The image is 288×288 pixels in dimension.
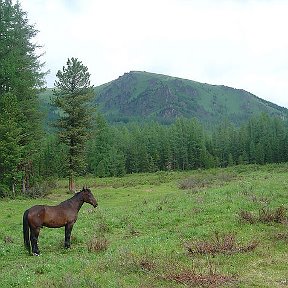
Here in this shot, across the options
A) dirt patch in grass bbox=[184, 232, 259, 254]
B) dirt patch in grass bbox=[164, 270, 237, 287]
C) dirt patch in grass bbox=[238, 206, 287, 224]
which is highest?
dirt patch in grass bbox=[238, 206, 287, 224]

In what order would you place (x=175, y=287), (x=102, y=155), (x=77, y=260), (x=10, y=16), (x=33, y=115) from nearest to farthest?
(x=175, y=287)
(x=77, y=260)
(x=10, y=16)
(x=33, y=115)
(x=102, y=155)

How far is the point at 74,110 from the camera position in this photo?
152 feet

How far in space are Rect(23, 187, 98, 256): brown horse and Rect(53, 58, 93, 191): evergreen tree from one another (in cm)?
2965

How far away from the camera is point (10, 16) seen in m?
39.0

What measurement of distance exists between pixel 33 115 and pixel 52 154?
3473 cm

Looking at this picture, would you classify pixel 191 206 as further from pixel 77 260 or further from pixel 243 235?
pixel 77 260

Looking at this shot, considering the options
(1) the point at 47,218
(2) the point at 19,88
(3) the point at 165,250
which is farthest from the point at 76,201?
(2) the point at 19,88

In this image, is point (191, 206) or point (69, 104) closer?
point (191, 206)

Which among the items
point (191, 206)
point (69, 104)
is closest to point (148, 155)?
point (69, 104)

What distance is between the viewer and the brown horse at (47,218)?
14672mm

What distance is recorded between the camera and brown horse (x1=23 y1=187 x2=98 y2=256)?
578 inches

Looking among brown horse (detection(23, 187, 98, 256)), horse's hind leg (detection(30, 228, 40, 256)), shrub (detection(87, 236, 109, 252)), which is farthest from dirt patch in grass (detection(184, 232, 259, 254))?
horse's hind leg (detection(30, 228, 40, 256))

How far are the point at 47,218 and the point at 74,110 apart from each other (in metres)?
32.3

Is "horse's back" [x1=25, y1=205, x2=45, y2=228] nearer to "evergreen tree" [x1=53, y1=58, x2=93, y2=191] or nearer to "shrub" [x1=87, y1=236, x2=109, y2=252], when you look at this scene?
"shrub" [x1=87, y1=236, x2=109, y2=252]
